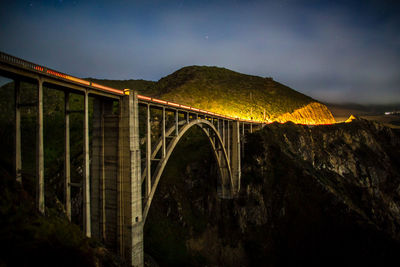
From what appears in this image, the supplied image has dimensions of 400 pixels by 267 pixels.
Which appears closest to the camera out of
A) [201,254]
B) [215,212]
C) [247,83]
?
[201,254]

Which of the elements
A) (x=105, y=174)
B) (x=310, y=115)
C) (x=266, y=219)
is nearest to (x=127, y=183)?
(x=105, y=174)

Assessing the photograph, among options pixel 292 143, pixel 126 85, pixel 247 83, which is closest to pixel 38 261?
pixel 292 143

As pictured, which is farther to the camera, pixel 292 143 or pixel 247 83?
pixel 247 83

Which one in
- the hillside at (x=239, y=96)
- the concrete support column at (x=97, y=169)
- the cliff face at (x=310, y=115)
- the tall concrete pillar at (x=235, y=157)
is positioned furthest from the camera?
the cliff face at (x=310, y=115)

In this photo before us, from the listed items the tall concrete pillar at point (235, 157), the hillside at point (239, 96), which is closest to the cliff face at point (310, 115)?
the hillside at point (239, 96)

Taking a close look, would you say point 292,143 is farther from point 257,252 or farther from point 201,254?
point 201,254

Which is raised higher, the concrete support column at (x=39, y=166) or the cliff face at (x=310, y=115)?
the cliff face at (x=310, y=115)

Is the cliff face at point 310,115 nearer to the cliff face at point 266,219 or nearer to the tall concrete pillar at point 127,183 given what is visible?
the cliff face at point 266,219

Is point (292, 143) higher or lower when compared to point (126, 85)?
lower
